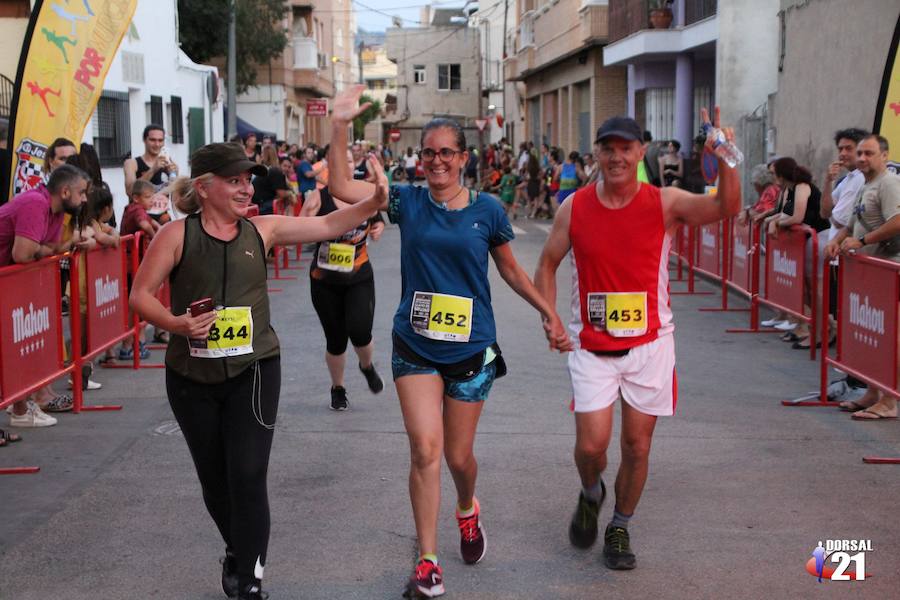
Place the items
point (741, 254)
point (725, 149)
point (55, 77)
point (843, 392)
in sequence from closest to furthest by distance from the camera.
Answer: point (725, 149) → point (843, 392) → point (55, 77) → point (741, 254)

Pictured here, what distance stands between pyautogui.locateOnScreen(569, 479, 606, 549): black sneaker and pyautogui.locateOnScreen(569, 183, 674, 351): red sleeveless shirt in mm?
735

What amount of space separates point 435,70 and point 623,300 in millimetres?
87238

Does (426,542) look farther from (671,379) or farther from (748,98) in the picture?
(748,98)

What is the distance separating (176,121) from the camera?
2873 cm

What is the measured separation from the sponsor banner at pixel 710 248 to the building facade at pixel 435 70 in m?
73.3

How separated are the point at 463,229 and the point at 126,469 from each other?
3103mm

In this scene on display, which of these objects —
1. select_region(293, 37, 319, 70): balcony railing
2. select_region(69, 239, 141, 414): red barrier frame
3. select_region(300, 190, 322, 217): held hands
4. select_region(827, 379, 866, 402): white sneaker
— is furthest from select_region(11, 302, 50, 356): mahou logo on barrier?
select_region(293, 37, 319, 70): balcony railing

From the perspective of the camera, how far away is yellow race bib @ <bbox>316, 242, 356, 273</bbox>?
27.3 ft

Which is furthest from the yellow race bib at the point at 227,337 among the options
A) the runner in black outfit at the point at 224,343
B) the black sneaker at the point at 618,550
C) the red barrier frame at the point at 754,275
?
the red barrier frame at the point at 754,275

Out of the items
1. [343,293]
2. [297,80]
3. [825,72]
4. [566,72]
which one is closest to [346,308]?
[343,293]

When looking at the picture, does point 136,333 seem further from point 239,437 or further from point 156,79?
point 156,79

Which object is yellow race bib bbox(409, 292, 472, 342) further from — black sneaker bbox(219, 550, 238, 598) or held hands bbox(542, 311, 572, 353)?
black sneaker bbox(219, 550, 238, 598)

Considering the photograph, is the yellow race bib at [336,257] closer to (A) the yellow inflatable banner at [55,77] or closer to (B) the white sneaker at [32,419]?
(B) the white sneaker at [32,419]

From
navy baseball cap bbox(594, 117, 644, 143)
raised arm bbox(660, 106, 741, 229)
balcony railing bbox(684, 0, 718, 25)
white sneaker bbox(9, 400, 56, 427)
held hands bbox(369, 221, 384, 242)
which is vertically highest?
balcony railing bbox(684, 0, 718, 25)
